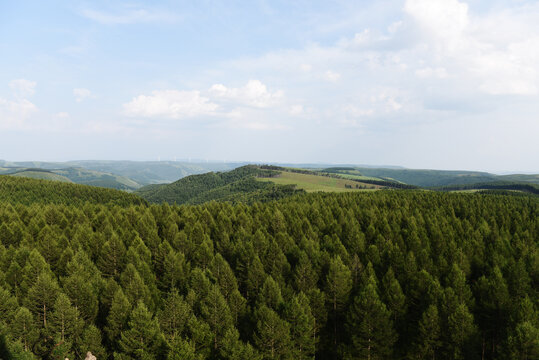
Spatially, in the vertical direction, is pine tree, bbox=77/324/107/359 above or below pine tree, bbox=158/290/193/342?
below

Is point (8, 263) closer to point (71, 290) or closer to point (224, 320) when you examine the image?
point (71, 290)

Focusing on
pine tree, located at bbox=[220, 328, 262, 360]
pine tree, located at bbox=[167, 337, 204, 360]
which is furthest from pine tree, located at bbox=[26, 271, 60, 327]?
pine tree, located at bbox=[220, 328, 262, 360]

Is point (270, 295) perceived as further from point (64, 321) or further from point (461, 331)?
point (64, 321)

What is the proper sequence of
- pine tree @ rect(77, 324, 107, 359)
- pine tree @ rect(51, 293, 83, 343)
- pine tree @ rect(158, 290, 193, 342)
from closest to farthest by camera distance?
pine tree @ rect(77, 324, 107, 359) → pine tree @ rect(51, 293, 83, 343) → pine tree @ rect(158, 290, 193, 342)

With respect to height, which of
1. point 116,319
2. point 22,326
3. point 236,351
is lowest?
point 236,351

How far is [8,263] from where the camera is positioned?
6153 centimetres

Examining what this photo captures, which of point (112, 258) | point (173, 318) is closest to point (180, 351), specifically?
point (173, 318)

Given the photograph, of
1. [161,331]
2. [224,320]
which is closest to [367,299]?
[224,320]

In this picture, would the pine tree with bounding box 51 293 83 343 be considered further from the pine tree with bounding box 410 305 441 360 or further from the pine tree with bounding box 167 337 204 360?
the pine tree with bounding box 410 305 441 360

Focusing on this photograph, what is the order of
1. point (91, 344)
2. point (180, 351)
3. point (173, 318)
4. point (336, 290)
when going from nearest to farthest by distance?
point (180, 351) < point (91, 344) < point (173, 318) < point (336, 290)

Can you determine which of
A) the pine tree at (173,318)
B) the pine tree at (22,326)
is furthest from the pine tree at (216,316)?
the pine tree at (22,326)

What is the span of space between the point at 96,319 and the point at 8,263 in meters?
27.9

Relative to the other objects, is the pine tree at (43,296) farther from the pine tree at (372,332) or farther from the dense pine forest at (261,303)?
the pine tree at (372,332)

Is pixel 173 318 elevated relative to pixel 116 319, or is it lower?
elevated
